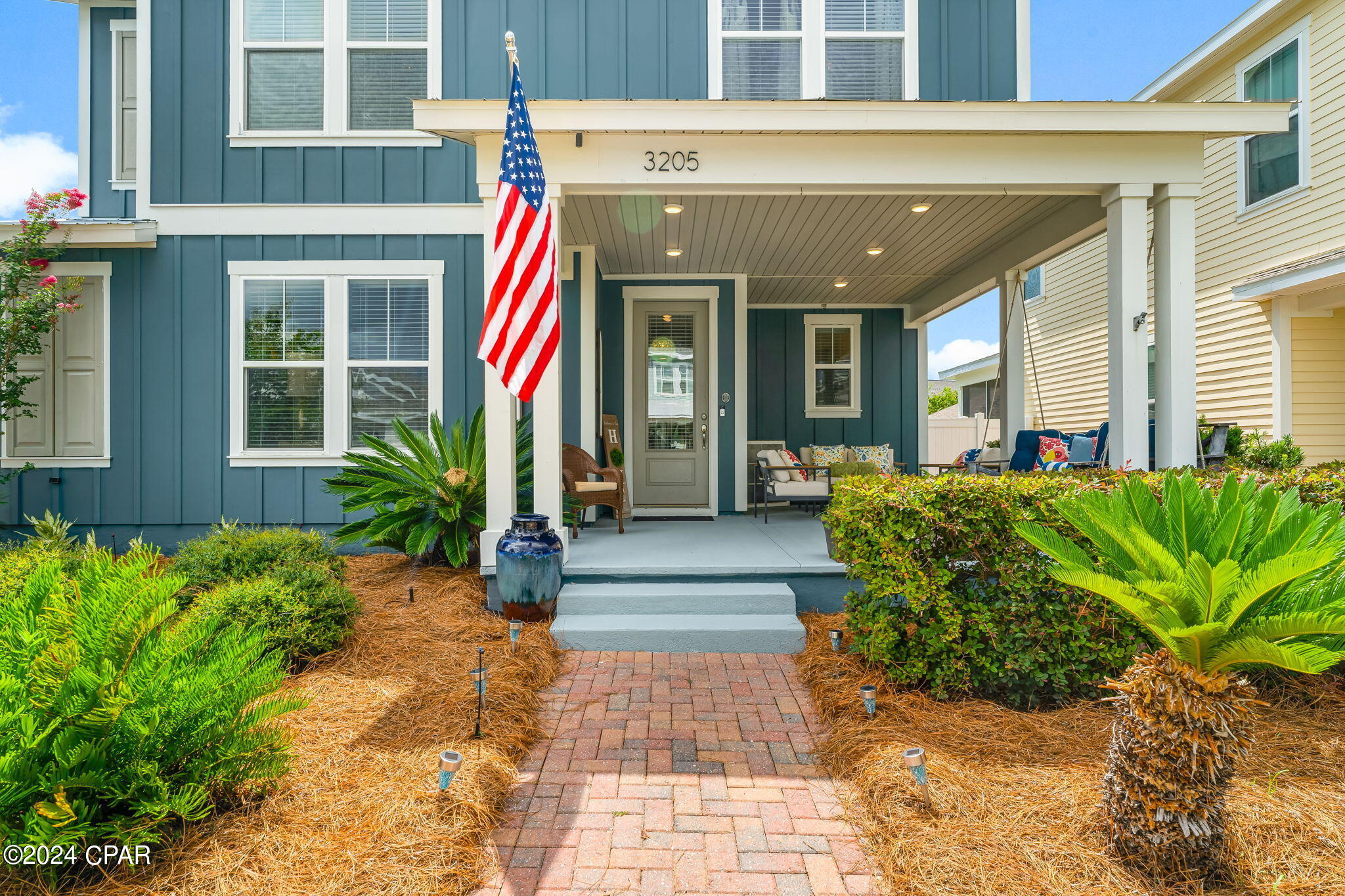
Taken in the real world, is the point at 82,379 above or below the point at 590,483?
above

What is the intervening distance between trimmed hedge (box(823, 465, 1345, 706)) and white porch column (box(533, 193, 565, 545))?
2071 mm

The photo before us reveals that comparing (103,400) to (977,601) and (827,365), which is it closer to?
(977,601)

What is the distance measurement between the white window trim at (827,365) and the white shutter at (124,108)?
775 cm

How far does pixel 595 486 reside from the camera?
6.22 meters

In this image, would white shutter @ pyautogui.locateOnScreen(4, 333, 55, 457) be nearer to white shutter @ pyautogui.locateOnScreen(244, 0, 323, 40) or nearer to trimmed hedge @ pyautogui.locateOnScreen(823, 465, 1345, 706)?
white shutter @ pyautogui.locateOnScreen(244, 0, 323, 40)

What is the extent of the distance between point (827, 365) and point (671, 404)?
9.42ft

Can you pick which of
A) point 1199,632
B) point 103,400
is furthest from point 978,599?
Answer: point 103,400

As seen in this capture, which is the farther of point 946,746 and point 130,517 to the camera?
point 130,517

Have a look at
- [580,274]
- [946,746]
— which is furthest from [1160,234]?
[580,274]

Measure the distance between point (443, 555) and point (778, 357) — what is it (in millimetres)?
5787

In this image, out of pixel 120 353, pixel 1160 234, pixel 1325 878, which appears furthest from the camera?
pixel 120 353

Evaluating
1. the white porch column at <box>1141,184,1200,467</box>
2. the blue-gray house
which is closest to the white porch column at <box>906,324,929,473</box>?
the blue-gray house

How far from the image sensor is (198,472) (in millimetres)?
6023

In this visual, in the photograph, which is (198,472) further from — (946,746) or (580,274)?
(946,746)
